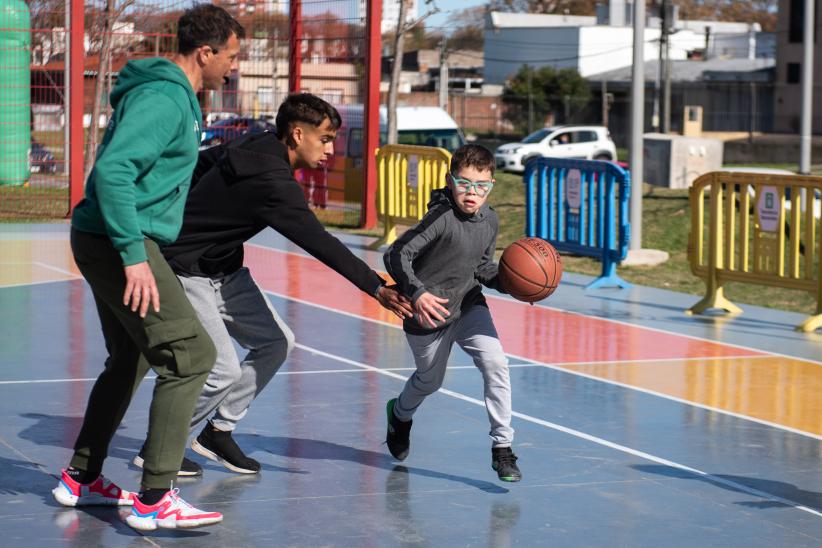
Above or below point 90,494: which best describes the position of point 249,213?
above

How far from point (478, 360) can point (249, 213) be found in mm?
1395

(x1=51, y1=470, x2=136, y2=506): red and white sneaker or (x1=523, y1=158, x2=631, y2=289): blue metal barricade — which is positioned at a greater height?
(x1=523, y1=158, x2=631, y2=289): blue metal barricade

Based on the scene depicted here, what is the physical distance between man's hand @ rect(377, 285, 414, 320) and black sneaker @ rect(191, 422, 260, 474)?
1.16 m

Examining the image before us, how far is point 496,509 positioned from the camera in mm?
6402

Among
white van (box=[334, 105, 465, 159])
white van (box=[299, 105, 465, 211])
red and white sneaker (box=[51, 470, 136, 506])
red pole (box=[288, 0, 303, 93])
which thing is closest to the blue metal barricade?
white van (box=[299, 105, 465, 211])

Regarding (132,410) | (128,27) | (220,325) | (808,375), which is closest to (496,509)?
→ (220,325)

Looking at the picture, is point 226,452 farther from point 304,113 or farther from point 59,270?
point 59,270

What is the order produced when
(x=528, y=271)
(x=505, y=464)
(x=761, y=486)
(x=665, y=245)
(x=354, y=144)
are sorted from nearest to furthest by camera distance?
(x=505, y=464), (x=761, y=486), (x=528, y=271), (x=665, y=245), (x=354, y=144)

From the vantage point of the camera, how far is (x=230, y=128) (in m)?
23.3

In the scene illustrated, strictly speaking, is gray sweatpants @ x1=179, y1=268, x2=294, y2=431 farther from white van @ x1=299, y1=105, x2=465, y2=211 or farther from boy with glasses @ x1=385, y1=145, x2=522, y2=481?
white van @ x1=299, y1=105, x2=465, y2=211

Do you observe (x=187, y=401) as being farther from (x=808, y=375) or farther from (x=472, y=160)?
(x=808, y=375)

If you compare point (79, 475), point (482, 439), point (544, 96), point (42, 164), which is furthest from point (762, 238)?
point (544, 96)

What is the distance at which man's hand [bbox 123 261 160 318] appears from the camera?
5.39m

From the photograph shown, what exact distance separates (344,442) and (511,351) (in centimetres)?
352
